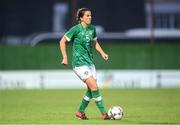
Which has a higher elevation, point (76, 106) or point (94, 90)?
point (94, 90)

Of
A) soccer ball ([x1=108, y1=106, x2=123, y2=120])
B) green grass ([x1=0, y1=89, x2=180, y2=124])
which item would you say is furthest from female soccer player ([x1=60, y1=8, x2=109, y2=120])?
green grass ([x1=0, y1=89, x2=180, y2=124])

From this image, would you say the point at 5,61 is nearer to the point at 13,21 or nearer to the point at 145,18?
the point at 13,21

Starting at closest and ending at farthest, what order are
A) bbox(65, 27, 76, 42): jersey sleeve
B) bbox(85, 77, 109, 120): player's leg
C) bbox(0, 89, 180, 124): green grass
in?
bbox(85, 77, 109, 120): player's leg
bbox(65, 27, 76, 42): jersey sleeve
bbox(0, 89, 180, 124): green grass

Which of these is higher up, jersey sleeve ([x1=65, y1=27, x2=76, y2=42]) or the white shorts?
jersey sleeve ([x1=65, y1=27, x2=76, y2=42])

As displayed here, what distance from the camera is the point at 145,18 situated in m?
34.0

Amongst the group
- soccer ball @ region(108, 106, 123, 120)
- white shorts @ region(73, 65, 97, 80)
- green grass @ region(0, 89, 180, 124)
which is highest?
white shorts @ region(73, 65, 97, 80)

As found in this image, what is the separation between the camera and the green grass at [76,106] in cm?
1576

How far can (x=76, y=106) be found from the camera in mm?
20609

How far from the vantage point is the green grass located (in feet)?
51.7

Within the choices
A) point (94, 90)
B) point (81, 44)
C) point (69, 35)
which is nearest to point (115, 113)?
point (94, 90)

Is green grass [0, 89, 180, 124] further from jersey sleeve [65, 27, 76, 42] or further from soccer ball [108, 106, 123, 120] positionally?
jersey sleeve [65, 27, 76, 42]

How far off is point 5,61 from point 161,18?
755 cm

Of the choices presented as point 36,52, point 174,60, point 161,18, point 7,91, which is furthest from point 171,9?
point 7,91

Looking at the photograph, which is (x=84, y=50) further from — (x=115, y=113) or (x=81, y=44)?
(x=115, y=113)
